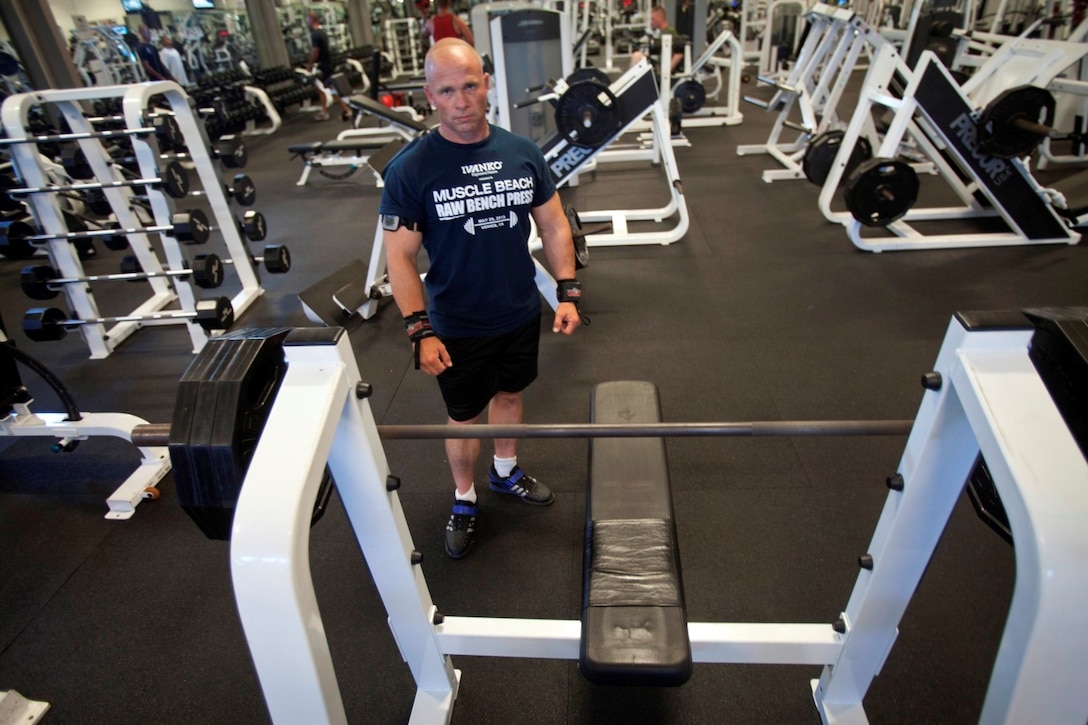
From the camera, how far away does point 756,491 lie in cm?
211

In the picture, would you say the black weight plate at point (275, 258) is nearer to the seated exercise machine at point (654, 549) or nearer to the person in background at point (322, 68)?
the seated exercise machine at point (654, 549)

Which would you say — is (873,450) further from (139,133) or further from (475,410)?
(139,133)

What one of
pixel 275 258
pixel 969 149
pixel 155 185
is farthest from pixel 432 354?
pixel 969 149

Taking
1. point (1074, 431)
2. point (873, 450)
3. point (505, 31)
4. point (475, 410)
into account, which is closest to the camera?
point (1074, 431)

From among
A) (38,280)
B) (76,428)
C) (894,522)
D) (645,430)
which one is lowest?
(76,428)

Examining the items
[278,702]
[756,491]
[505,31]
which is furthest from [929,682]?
[505,31]

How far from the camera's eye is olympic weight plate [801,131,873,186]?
4.17m

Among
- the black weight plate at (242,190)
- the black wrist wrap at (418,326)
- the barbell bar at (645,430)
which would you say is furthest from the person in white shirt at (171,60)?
the barbell bar at (645,430)

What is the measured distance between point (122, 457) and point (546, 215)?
2.19 metres

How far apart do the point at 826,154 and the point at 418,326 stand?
3.82 meters

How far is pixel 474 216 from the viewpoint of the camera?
154cm

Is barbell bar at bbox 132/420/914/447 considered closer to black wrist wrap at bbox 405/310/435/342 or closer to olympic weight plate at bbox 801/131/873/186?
black wrist wrap at bbox 405/310/435/342

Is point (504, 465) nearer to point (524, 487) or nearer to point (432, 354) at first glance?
point (524, 487)

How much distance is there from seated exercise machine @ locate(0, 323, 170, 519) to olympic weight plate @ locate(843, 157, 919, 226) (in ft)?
12.6
